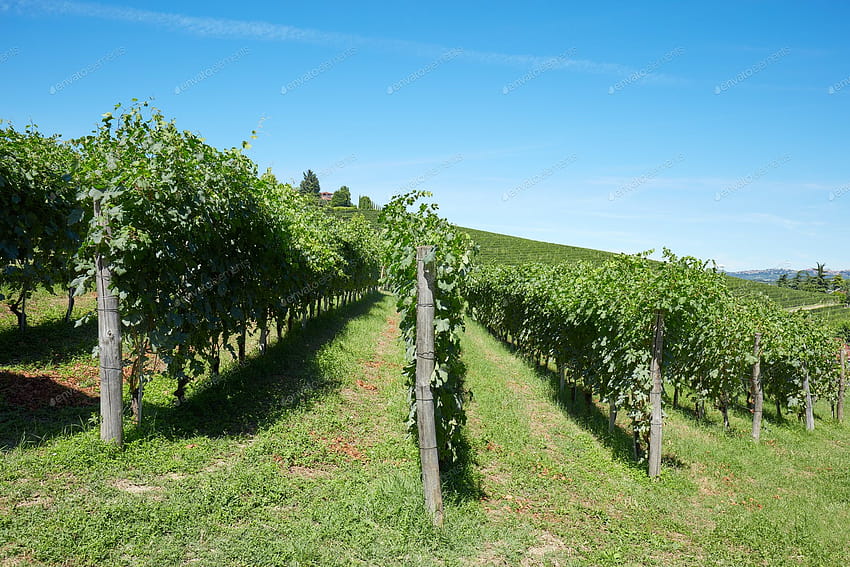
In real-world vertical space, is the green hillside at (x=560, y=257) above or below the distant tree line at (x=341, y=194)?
below

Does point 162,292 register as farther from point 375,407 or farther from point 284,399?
point 375,407

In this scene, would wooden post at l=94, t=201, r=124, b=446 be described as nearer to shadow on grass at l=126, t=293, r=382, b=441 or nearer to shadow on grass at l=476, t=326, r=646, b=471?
shadow on grass at l=126, t=293, r=382, b=441

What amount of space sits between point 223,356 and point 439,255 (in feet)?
24.5

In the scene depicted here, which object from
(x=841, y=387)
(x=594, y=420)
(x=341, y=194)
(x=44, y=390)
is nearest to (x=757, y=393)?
(x=594, y=420)

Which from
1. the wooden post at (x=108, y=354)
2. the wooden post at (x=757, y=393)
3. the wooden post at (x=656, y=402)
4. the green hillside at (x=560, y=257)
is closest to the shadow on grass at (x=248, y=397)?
the wooden post at (x=108, y=354)

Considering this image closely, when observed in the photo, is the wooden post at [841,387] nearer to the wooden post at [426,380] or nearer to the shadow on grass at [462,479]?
the shadow on grass at [462,479]

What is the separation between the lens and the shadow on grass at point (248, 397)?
6651mm

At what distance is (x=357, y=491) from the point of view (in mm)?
5613

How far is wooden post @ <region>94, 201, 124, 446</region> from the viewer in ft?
18.6

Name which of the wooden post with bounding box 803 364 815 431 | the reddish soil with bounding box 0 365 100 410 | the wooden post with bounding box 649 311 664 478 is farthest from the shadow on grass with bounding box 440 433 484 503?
the wooden post with bounding box 803 364 815 431

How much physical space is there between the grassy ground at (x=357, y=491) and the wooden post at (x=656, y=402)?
0.31 metres

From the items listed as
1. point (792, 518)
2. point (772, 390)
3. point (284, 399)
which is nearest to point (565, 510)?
point (792, 518)

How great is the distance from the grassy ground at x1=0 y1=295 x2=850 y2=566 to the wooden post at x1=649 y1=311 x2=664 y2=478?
0.31 meters

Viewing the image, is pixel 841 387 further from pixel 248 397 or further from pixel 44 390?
pixel 44 390
